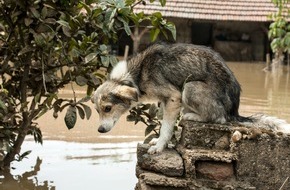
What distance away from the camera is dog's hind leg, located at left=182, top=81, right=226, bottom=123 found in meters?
4.61

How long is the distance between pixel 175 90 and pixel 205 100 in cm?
26

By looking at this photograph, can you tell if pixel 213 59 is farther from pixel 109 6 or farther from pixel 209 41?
pixel 209 41

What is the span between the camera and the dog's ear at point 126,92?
460 centimetres

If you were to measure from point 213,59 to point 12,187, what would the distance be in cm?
254

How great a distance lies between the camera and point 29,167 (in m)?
6.55

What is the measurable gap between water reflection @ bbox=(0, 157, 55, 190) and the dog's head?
1574 millimetres

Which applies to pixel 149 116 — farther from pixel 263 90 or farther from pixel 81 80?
pixel 263 90

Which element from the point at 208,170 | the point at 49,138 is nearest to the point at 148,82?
the point at 208,170

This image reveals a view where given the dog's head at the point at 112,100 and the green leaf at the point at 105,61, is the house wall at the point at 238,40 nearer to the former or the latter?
the green leaf at the point at 105,61

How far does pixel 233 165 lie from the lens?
177 inches

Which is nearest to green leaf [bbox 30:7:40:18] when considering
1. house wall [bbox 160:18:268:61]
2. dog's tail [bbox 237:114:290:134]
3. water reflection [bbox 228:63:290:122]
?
dog's tail [bbox 237:114:290:134]

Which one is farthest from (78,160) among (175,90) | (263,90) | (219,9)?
(219,9)

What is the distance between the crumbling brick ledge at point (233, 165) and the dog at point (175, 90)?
8.8 inches

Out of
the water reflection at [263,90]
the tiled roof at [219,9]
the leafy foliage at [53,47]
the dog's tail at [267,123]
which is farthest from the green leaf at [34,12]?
the tiled roof at [219,9]
